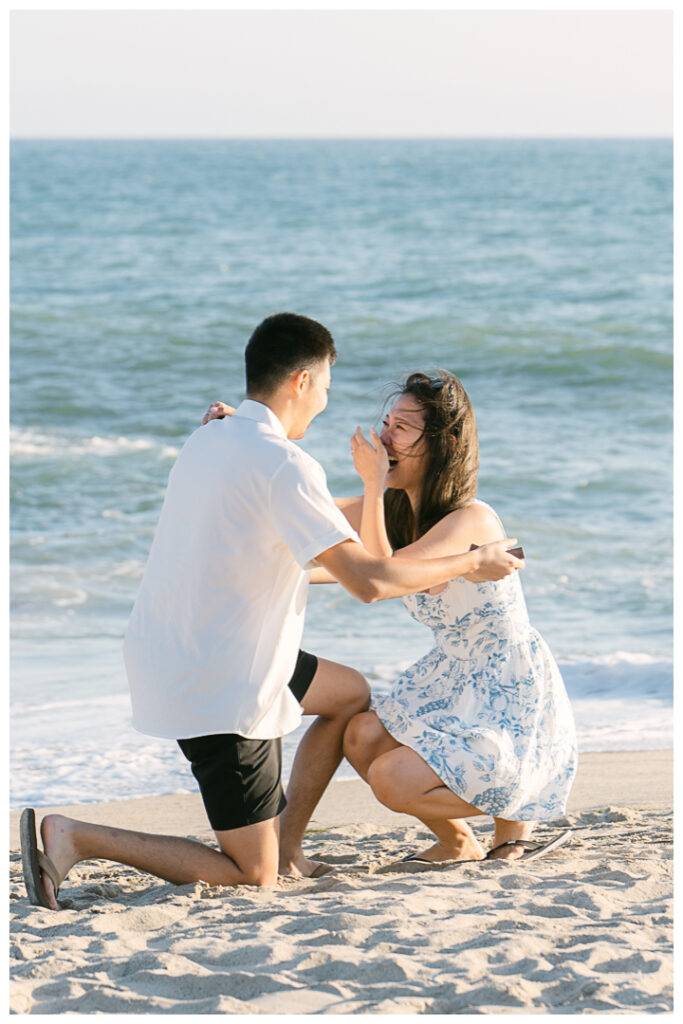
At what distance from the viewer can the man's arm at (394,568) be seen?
3.21 meters

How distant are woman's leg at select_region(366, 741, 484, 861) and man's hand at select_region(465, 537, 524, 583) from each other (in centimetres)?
61

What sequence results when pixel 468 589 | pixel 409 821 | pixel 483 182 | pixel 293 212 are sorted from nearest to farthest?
pixel 468 589, pixel 409 821, pixel 293 212, pixel 483 182

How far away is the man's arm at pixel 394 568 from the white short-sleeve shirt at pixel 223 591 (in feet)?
0.25

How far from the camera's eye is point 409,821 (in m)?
4.58

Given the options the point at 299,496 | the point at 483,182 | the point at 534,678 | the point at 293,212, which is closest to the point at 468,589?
the point at 534,678

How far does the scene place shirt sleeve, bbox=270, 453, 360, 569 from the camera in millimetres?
3189

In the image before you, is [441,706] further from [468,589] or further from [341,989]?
[341,989]

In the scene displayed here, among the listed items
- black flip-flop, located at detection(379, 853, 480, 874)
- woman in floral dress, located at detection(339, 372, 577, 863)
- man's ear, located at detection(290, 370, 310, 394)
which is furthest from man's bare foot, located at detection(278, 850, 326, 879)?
man's ear, located at detection(290, 370, 310, 394)

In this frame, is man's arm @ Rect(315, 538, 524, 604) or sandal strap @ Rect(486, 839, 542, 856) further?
sandal strap @ Rect(486, 839, 542, 856)

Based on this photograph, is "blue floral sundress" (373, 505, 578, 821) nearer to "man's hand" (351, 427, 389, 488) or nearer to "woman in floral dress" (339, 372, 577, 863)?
"woman in floral dress" (339, 372, 577, 863)

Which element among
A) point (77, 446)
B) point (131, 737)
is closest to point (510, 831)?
point (131, 737)

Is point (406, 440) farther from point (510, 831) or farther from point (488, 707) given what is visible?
point (510, 831)

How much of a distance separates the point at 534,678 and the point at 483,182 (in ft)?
161

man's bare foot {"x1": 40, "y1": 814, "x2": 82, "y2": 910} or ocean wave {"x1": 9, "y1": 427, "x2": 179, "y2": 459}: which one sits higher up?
ocean wave {"x1": 9, "y1": 427, "x2": 179, "y2": 459}
